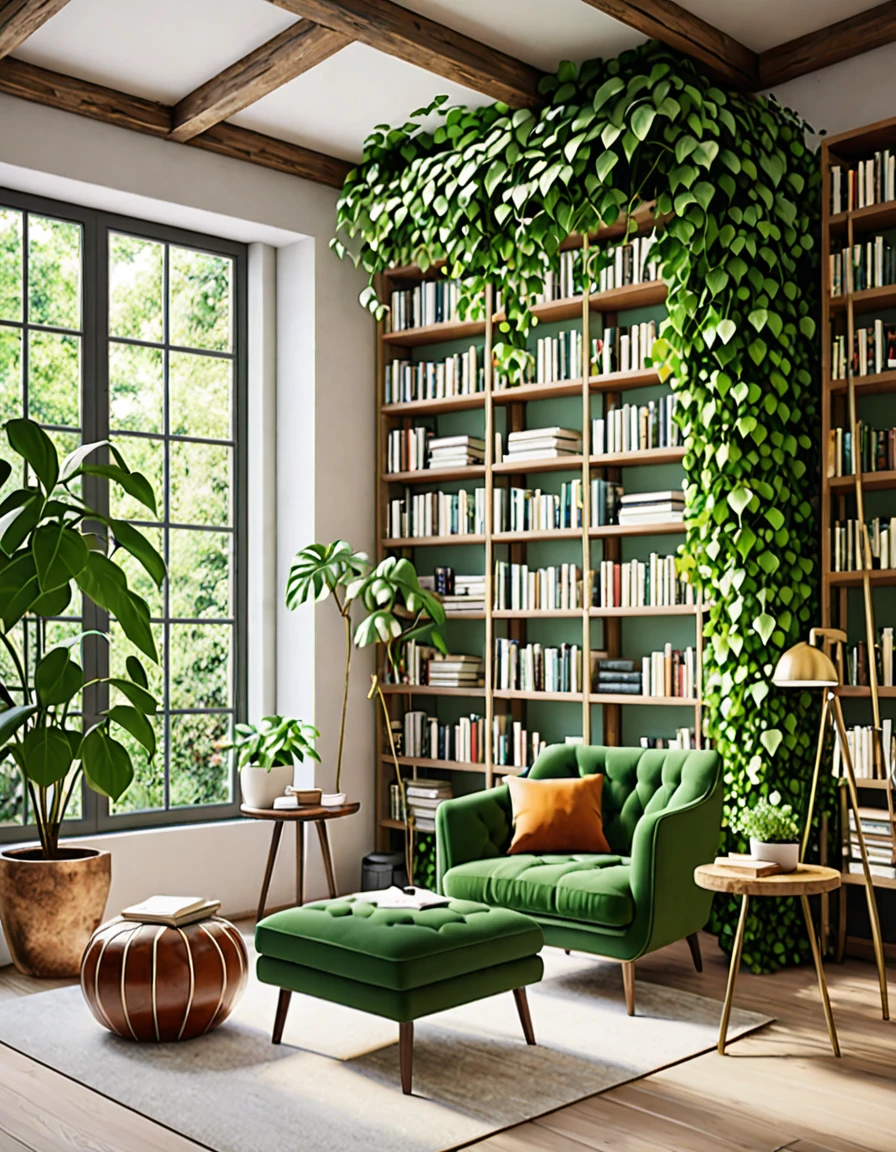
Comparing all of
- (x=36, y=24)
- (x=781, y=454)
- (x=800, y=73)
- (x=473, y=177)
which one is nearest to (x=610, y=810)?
(x=781, y=454)

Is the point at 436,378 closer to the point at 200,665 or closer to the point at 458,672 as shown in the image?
the point at 458,672

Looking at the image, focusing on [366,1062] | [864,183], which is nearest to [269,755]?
[366,1062]

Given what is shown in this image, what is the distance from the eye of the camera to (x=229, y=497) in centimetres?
633

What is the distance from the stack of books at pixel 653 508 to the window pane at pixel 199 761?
2229 millimetres

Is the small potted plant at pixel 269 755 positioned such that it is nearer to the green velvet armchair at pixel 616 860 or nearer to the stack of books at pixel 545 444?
the green velvet armchair at pixel 616 860

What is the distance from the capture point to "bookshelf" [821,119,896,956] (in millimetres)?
4727

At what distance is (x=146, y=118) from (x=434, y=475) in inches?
80.8

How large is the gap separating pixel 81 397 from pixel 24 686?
4.89ft

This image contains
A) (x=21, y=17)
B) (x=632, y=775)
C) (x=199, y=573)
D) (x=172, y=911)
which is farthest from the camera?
(x=199, y=573)

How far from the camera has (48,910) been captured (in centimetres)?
473

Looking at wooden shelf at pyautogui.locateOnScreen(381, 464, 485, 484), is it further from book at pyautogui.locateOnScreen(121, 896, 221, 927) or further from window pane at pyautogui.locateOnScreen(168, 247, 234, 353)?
book at pyautogui.locateOnScreen(121, 896, 221, 927)

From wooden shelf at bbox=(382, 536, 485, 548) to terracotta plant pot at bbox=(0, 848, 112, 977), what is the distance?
2212 millimetres

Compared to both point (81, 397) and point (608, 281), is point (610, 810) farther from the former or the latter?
point (81, 397)

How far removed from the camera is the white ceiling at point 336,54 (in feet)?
15.6
